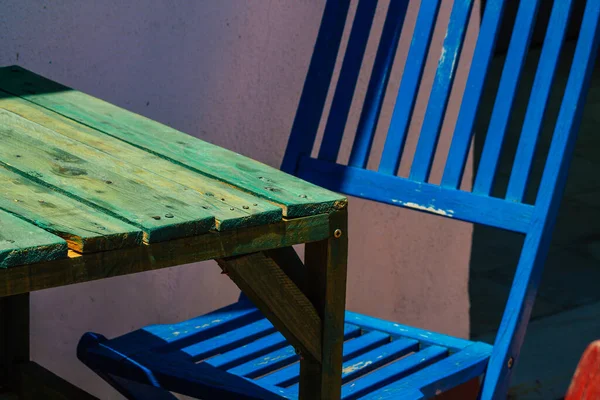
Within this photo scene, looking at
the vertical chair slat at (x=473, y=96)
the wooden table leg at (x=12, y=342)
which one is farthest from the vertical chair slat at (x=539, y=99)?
the wooden table leg at (x=12, y=342)

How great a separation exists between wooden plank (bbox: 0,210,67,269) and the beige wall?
3.30ft

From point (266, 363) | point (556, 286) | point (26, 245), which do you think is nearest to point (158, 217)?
point (26, 245)

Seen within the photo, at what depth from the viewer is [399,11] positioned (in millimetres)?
2395

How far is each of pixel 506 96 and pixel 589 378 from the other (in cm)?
153

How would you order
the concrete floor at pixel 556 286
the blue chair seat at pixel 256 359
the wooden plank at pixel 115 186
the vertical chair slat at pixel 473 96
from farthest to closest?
the concrete floor at pixel 556 286
the vertical chair slat at pixel 473 96
the blue chair seat at pixel 256 359
the wooden plank at pixel 115 186

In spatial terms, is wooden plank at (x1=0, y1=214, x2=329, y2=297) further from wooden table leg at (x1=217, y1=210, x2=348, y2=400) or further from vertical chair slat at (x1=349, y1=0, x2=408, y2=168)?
vertical chair slat at (x1=349, y1=0, x2=408, y2=168)

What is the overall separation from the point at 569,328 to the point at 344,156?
1.20m

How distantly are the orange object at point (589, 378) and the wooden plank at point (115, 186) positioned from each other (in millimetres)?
608

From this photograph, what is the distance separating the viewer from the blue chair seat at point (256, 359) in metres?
1.92

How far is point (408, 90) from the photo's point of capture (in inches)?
92.5

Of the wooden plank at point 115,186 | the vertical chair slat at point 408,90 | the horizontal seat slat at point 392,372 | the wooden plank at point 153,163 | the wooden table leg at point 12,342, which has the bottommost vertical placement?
the wooden table leg at point 12,342

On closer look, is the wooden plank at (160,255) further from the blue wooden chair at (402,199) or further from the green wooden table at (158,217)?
the blue wooden chair at (402,199)

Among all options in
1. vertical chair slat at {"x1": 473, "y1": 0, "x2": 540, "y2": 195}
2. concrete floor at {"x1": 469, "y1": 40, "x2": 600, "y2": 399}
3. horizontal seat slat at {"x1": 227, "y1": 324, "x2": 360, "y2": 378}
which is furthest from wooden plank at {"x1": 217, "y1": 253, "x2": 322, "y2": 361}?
concrete floor at {"x1": 469, "y1": 40, "x2": 600, "y2": 399}

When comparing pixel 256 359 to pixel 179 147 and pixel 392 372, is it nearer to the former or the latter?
pixel 392 372
